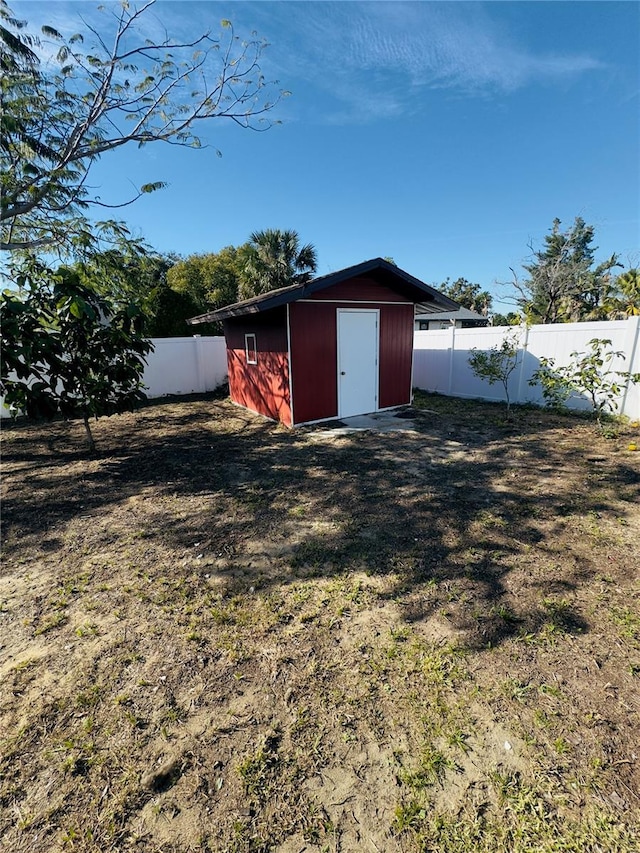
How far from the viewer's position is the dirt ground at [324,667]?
1519mm

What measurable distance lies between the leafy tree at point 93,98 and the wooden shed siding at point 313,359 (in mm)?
3372

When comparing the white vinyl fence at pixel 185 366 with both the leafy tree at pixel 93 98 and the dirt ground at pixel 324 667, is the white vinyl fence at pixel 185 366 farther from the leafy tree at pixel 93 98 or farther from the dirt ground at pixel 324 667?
the dirt ground at pixel 324 667

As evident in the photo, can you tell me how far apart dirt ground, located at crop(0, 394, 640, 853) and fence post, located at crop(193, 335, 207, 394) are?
8058mm

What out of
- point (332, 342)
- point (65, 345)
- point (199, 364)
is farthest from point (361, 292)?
point (199, 364)

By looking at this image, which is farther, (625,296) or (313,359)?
(625,296)

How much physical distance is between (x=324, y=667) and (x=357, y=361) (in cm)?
660

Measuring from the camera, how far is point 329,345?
754cm

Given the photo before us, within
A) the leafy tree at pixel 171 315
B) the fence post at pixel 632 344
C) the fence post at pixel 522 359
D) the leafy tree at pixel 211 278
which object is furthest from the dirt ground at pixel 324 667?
the leafy tree at pixel 211 278

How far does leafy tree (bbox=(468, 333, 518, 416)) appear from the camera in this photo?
832cm

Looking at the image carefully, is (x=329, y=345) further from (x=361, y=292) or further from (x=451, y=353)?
(x=451, y=353)

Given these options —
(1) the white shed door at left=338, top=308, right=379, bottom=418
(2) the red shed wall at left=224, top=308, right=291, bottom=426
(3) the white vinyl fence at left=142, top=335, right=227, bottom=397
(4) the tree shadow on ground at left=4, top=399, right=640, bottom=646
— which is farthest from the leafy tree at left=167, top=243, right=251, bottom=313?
(4) the tree shadow on ground at left=4, top=399, right=640, bottom=646

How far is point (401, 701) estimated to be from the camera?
2.00m

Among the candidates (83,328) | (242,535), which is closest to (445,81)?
(83,328)

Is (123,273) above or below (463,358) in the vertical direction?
above
